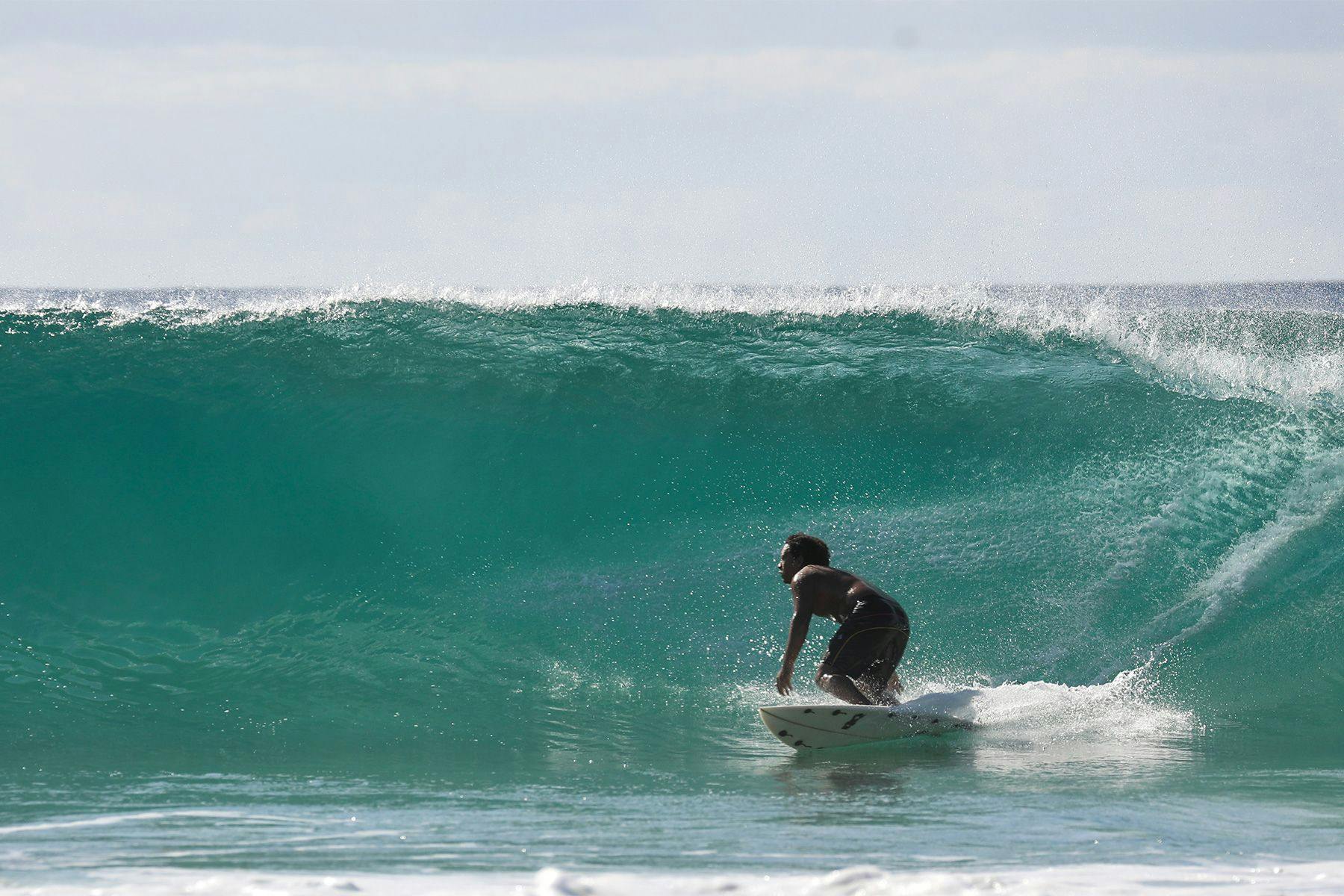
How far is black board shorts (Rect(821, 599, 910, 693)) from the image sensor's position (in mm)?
6043

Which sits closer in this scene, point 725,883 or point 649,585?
point 725,883

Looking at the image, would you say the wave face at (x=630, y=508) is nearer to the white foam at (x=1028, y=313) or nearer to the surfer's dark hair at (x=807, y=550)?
the white foam at (x=1028, y=313)

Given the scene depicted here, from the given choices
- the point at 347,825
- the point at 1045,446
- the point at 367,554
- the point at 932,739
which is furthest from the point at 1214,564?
the point at 347,825

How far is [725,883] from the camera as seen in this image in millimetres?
3180

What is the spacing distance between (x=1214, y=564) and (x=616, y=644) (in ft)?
13.4

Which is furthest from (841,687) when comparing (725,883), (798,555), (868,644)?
(725,883)

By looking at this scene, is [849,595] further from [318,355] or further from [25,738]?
[318,355]

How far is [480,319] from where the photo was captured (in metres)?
11.4

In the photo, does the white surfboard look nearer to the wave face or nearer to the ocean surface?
the ocean surface

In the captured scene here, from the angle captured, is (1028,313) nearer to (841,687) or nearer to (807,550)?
(807,550)

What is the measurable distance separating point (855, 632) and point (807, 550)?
1.58 ft

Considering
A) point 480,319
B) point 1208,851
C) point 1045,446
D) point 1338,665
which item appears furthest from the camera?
point 480,319

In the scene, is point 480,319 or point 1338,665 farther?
point 480,319

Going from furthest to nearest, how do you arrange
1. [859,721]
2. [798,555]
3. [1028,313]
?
[1028,313], [798,555], [859,721]
